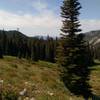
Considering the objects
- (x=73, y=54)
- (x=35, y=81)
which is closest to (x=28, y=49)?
(x=73, y=54)

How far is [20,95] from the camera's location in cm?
707

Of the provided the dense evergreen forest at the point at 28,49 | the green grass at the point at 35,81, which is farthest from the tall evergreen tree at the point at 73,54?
the dense evergreen forest at the point at 28,49

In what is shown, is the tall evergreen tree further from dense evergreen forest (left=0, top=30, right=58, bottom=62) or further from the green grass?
dense evergreen forest (left=0, top=30, right=58, bottom=62)

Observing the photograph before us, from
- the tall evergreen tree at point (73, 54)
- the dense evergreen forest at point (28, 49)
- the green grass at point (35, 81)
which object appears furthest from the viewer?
the dense evergreen forest at point (28, 49)

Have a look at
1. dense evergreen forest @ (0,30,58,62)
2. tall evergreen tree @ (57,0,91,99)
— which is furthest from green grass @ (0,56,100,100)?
dense evergreen forest @ (0,30,58,62)

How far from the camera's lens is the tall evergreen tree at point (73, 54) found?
35.1 m

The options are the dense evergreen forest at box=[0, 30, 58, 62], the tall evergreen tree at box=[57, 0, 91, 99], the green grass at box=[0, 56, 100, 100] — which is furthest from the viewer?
the dense evergreen forest at box=[0, 30, 58, 62]

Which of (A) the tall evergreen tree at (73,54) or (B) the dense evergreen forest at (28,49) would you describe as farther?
(B) the dense evergreen forest at (28,49)

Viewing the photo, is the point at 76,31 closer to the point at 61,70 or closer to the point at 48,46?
the point at 61,70

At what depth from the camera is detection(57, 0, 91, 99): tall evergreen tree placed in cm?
3509

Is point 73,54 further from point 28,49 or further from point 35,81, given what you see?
point 28,49

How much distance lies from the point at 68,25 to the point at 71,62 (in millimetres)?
5199

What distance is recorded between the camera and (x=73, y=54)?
36.7 meters

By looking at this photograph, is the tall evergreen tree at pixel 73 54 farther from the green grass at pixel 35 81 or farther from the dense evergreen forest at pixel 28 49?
the dense evergreen forest at pixel 28 49
